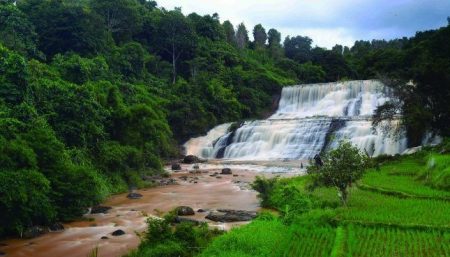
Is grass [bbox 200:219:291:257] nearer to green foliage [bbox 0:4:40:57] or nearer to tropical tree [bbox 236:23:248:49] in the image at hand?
green foliage [bbox 0:4:40:57]

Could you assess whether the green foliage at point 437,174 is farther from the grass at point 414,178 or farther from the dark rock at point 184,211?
the dark rock at point 184,211

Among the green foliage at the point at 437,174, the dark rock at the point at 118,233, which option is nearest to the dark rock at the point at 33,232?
the dark rock at the point at 118,233

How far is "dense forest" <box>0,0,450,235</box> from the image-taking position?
61.0 feet

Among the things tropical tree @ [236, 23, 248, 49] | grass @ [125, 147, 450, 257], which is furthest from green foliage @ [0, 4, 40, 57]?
tropical tree @ [236, 23, 248, 49]

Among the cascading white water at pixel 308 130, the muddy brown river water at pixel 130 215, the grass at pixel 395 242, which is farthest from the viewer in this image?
the cascading white water at pixel 308 130

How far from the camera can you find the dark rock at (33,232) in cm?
1631

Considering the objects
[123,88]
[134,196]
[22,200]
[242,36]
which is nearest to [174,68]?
[123,88]

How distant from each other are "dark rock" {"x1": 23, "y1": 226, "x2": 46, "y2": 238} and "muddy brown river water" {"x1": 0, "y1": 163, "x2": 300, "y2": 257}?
261 millimetres

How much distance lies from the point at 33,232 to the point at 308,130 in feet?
92.7

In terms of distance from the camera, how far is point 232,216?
18219 millimetres

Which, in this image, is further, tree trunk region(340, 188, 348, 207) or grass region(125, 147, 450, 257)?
tree trunk region(340, 188, 348, 207)

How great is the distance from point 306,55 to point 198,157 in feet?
144

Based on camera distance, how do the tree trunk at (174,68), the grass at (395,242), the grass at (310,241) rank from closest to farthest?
the grass at (395,242) < the grass at (310,241) < the tree trunk at (174,68)

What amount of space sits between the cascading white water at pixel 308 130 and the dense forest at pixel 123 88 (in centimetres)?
248
